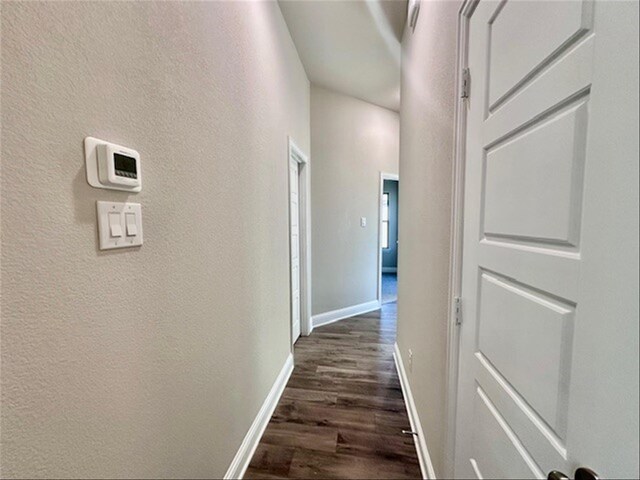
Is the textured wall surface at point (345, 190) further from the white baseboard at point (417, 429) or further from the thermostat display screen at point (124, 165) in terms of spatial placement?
the thermostat display screen at point (124, 165)

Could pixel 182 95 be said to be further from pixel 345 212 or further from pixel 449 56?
pixel 345 212

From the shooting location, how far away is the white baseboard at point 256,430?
1427 mm

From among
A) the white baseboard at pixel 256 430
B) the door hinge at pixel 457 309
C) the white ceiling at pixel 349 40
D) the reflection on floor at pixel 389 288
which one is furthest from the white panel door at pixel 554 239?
the reflection on floor at pixel 389 288

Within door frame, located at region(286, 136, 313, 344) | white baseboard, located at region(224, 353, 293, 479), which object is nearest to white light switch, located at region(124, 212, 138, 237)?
white baseboard, located at region(224, 353, 293, 479)

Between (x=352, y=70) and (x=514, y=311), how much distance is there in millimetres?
3016

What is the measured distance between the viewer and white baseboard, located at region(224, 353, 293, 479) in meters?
1.43

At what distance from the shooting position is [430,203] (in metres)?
1.41

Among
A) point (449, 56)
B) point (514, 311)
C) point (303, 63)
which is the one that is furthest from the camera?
point (303, 63)

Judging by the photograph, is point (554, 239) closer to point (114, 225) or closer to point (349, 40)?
point (114, 225)

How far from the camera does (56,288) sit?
0.58 meters

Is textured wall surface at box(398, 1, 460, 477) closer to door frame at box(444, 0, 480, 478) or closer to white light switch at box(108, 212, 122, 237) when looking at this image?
door frame at box(444, 0, 480, 478)

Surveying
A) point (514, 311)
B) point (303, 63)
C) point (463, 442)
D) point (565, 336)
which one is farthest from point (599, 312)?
point (303, 63)

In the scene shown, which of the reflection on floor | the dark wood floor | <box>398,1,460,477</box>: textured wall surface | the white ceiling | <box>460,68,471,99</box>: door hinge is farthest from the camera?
the reflection on floor

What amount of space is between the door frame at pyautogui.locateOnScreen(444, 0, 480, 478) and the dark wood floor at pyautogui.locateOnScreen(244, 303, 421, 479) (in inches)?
23.7
